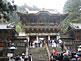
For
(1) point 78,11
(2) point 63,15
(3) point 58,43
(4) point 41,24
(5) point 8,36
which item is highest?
(1) point 78,11

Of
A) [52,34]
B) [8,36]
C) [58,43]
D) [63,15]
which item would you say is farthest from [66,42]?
[8,36]

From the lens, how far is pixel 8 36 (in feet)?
61.6

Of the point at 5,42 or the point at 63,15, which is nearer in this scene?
the point at 5,42

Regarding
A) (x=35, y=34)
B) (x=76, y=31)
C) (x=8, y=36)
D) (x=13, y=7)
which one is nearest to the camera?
(x=13, y=7)

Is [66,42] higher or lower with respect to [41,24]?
lower

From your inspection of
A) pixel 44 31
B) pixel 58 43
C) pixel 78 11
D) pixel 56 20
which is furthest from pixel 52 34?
pixel 78 11

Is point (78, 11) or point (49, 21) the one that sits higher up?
point (78, 11)

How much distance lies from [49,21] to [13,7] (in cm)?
1682

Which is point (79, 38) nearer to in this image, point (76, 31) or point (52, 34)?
point (76, 31)

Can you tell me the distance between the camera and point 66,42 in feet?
64.7

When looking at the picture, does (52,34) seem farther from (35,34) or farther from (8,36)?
(8,36)

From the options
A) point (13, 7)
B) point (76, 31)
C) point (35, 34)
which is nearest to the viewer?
point (13, 7)

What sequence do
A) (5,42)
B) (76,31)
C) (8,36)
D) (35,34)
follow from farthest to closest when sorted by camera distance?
(35,34)
(76,31)
(8,36)
(5,42)

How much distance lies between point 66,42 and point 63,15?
783 cm
